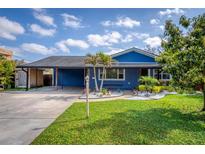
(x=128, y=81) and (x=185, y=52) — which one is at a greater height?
(x=185, y=52)

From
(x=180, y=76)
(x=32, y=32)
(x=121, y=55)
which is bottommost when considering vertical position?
(x=180, y=76)

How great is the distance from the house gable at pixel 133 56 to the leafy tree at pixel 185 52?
37.1 feet

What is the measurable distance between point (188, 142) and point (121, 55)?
15661mm

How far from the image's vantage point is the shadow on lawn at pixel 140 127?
545 centimetres

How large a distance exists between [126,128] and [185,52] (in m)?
3.81

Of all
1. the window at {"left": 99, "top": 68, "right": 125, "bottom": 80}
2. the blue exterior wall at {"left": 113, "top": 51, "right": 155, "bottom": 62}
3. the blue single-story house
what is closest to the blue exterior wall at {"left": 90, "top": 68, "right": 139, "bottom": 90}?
the blue single-story house

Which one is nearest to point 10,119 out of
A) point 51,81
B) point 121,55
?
point 121,55

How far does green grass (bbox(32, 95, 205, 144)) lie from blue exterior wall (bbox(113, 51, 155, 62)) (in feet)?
38.8

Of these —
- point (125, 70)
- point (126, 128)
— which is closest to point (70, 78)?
point (125, 70)

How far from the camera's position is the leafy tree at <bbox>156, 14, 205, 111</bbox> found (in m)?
7.60

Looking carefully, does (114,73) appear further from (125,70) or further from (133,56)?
(133,56)

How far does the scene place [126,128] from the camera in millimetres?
6441
